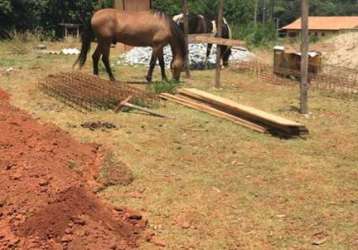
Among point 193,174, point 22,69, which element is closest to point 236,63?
point 22,69

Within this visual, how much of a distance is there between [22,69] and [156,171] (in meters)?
9.23

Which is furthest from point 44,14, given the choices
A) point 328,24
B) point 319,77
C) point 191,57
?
point 328,24

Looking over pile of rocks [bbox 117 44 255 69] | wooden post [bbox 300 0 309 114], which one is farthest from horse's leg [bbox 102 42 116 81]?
wooden post [bbox 300 0 309 114]

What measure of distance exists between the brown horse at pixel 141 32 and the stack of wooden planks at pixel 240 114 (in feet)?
7.88

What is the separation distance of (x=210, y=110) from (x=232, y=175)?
3.39 m

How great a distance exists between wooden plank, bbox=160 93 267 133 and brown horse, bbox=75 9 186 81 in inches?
93.5

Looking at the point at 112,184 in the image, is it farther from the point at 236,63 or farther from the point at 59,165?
the point at 236,63

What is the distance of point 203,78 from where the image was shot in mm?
15328

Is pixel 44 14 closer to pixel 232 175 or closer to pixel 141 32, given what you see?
pixel 141 32

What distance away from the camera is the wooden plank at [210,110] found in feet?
29.7

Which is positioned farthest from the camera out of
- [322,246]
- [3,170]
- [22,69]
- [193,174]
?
[22,69]

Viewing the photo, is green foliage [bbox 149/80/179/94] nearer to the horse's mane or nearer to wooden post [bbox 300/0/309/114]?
the horse's mane

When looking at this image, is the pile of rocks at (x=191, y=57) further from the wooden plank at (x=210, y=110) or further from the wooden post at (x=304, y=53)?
the wooden post at (x=304, y=53)

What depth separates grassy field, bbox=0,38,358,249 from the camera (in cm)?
529
